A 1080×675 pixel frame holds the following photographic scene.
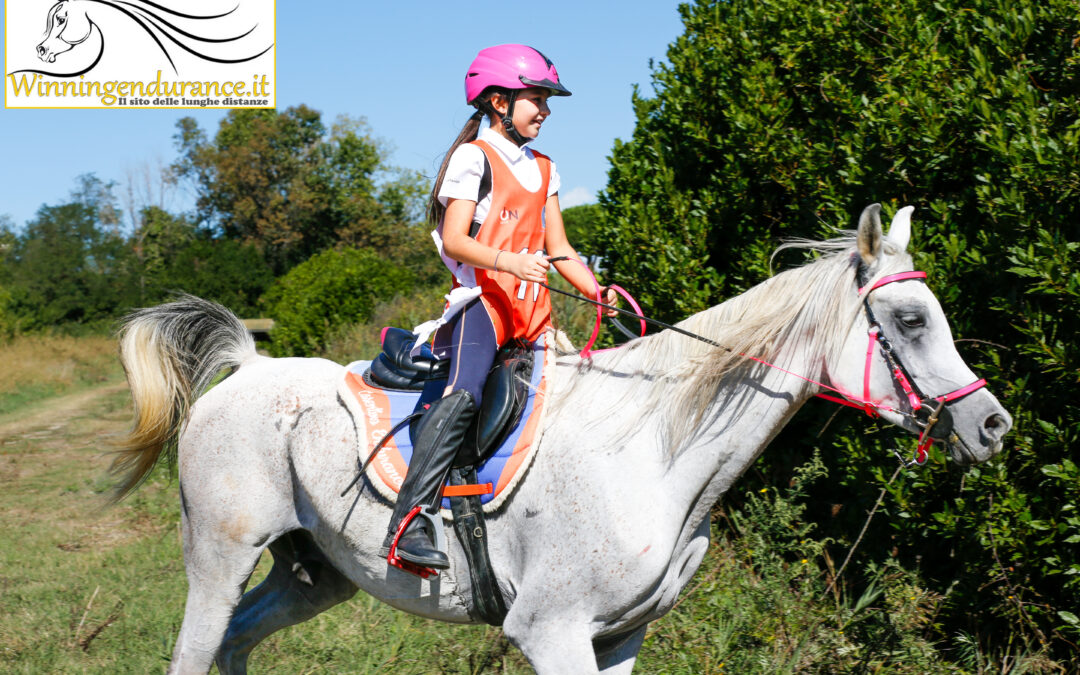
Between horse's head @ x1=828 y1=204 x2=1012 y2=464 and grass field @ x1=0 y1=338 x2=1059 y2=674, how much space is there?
6.22 feet

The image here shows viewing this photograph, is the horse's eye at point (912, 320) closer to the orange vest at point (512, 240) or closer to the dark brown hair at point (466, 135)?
the orange vest at point (512, 240)

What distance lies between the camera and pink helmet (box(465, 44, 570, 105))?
3125 millimetres

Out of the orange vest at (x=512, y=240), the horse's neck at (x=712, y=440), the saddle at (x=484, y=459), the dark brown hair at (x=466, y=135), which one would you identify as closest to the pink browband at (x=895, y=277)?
the horse's neck at (x=712, y=440)

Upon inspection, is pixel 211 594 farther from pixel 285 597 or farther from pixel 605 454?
pixel 605 454

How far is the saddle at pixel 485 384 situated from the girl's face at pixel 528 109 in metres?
0.85

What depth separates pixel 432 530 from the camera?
3.05 metres

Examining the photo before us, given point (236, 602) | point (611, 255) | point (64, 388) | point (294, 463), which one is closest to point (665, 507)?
point (294, 463)

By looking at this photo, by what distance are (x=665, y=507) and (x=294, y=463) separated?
1.54m

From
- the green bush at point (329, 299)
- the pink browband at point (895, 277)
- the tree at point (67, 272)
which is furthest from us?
the tree at point (67, 272)

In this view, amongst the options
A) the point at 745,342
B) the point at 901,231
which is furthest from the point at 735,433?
the point at 901,231

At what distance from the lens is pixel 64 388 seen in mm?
19312

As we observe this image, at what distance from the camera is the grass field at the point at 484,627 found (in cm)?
419

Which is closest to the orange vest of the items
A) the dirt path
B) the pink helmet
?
the pink helmet

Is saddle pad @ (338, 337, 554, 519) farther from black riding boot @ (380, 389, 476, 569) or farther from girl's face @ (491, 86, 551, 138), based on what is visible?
girl's face @ (491, 86, 551, 138)
